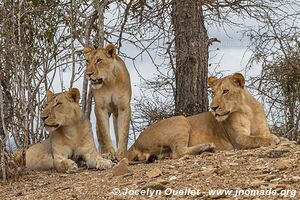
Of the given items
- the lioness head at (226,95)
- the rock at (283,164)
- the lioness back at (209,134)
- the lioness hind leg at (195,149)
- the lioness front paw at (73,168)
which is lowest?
the rock at (283,164)

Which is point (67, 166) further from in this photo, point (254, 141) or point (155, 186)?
point (155, 186)

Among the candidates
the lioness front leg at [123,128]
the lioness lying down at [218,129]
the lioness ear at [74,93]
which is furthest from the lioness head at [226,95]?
the lioness ear at [74,93]

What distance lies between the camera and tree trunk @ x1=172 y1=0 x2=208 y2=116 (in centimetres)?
1030

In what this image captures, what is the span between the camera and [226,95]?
7.86 metres

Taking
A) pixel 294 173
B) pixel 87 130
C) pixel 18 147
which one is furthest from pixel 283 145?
pixel 18 147

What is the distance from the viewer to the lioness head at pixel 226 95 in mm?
7773

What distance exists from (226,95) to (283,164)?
216 centimetres

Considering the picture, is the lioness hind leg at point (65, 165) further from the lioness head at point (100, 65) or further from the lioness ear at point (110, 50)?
the lioness ear at point (110, 50)

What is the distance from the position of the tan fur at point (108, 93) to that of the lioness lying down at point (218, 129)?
309mm

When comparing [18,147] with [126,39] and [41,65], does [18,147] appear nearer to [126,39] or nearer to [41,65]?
[41,65]

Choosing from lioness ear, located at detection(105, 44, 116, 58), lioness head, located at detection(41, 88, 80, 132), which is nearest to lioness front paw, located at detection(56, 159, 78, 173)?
lioness head, located at detection(41, 88, 80, 132)

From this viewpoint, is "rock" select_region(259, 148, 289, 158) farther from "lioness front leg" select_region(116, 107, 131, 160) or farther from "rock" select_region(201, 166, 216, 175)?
"lioness front leg" select_region(116, 107, 131, 160)

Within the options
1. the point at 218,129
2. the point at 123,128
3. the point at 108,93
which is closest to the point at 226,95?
the point at 218,129

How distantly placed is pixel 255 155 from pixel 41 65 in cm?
401
